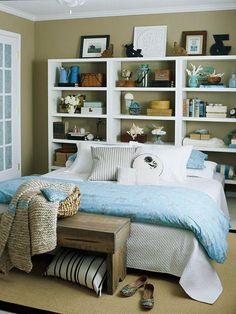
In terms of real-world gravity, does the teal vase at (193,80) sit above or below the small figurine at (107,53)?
below

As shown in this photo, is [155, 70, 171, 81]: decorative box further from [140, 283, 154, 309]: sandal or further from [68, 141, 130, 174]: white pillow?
[140, 283, 154, 309]: sandal

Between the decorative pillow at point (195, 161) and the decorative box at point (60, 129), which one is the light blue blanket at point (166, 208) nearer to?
the decorative pillow at point (195, 161)

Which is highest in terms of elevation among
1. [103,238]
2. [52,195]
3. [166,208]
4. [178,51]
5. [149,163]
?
[178,51]

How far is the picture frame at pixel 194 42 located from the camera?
18.1 feet

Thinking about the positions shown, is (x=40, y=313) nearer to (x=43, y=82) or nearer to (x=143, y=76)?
(x=143, y=76)

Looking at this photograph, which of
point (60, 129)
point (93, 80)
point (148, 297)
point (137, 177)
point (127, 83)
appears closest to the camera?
point (148, 297)

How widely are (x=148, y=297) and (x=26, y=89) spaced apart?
4.08m

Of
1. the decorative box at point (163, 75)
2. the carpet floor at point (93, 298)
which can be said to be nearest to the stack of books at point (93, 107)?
the decorative box at point (163, 75)

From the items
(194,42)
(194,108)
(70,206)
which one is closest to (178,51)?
(194,42)

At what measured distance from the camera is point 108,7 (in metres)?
5.66

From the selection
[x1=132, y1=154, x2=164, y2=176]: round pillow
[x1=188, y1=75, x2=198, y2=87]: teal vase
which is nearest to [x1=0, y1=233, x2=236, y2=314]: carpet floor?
[x1=132, y1=154, x2=164, y2=176]: round pillow

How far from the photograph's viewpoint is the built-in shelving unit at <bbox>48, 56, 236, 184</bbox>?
5414 mm

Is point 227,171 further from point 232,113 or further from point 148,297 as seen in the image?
point 148,297

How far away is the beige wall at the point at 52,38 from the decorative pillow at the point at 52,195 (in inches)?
124
